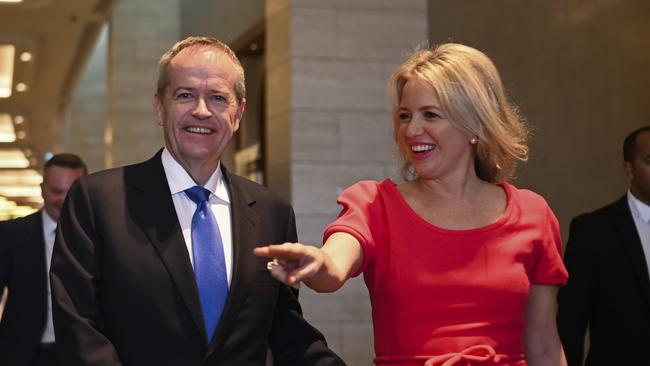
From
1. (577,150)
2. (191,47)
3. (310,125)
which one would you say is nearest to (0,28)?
(310,125)

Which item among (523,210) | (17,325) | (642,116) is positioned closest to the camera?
(523,210)

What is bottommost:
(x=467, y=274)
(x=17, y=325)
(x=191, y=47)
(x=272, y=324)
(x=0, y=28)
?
(x=17, y=325)

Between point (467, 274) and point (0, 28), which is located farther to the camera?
point (0, 28)

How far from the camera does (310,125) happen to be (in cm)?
786

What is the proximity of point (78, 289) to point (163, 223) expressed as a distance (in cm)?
28

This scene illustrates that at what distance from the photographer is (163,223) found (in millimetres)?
2818

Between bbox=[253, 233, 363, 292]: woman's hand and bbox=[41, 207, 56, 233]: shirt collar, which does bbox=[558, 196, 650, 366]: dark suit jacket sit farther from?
bbox=[253, 233, 363, 292]: woman's hand

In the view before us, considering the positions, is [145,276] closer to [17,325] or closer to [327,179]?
[17,325]

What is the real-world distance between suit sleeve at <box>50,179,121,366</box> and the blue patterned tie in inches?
9.8

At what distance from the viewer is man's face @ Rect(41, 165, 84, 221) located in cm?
548

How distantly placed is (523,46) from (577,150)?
937 mm

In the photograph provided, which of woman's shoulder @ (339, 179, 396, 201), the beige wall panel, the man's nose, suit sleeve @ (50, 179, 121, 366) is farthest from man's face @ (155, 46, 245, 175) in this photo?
the beige wall panel

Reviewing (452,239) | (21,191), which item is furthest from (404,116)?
(21,191)

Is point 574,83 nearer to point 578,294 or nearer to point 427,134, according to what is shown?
point 578,294
